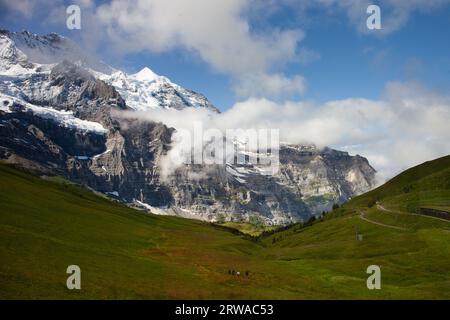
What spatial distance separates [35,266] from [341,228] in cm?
14710

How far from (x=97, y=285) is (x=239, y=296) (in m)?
19.4

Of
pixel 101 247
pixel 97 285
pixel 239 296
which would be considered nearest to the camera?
pixel 97 285

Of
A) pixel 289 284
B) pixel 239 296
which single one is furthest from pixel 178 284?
pixel 289 284

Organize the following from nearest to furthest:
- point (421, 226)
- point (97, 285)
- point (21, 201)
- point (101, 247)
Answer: point (97, 285) < point (101, 247) < point (21, 201) < point (421, 226)

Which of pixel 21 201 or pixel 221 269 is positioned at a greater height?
pixel 21 201

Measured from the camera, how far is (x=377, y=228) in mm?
163250

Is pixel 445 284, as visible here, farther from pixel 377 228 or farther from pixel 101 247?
pixel 377 228

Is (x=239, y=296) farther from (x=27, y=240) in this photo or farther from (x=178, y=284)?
(x=27, y=240)

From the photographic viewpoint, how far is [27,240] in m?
77.6

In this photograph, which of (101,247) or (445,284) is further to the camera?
(101,247)
